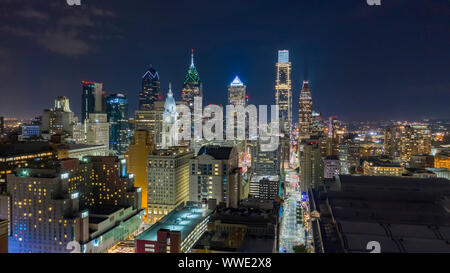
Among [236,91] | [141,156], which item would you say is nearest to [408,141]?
[236,91]

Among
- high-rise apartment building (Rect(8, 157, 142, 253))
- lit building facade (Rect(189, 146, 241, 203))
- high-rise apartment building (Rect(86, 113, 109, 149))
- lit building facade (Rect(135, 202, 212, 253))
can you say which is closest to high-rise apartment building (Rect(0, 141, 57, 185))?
high-rise apartment building (Rect(8, 157, 142, 253))

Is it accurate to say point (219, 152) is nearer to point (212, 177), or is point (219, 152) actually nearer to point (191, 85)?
point (212, 177)

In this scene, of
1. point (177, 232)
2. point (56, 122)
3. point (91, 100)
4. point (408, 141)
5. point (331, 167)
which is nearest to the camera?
point (177, 232)

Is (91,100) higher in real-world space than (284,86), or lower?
lower
